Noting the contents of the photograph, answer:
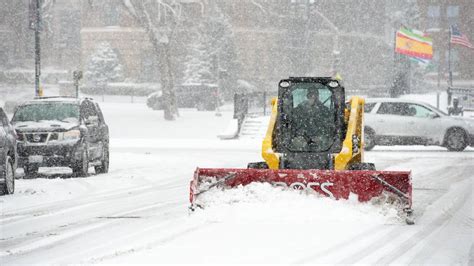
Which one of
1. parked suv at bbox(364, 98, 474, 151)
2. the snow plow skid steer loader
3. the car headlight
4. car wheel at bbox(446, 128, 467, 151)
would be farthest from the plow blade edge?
car wheel at bbox(446, 128, 467, 151)

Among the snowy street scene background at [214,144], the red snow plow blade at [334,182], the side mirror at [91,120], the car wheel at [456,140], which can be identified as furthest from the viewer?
the car wheel at [456,140]

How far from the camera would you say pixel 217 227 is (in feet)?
38.3

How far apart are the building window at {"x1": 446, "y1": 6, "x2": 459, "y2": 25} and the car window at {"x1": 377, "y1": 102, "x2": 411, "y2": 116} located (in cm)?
6233

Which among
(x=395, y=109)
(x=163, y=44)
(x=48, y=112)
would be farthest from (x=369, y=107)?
(x=163, y=44)

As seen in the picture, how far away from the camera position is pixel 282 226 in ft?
38.5

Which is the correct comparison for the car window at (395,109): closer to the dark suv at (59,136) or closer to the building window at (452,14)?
the dark suv at (59,136)

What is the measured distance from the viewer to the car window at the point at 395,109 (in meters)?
28.7

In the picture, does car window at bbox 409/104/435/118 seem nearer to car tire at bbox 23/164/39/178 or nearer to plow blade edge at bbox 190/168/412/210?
car tire at bbox 23/164/39/178

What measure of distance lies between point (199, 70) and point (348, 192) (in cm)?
5381

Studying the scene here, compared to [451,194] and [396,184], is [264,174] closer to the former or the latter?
[396,184]

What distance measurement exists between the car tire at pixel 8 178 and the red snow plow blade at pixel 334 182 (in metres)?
4.80

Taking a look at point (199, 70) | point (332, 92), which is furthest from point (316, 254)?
point (199, 70)

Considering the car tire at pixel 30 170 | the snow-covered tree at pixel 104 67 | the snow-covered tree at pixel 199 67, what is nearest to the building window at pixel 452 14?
the snow-covered tree at pixel 199 67

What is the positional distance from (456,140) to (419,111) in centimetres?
161
